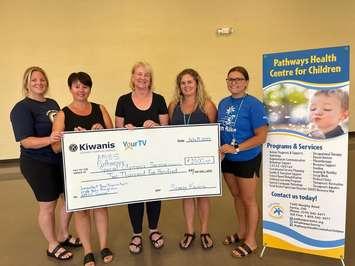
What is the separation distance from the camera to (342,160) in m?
2.29

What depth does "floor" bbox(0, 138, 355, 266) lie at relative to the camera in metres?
2.70

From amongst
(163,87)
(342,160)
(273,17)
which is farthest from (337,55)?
(273,17)

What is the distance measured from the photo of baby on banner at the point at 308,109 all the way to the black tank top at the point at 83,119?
49.1 inches

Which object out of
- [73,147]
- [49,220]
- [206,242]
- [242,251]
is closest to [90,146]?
[73,147]

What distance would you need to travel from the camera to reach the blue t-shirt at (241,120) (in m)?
2.53

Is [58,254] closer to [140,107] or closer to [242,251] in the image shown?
[140,107]

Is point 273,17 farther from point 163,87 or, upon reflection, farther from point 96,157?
point 96,157

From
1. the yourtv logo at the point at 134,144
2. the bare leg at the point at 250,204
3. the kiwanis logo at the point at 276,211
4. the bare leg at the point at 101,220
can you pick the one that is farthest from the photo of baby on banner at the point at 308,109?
the bare leg at the point at 101,220

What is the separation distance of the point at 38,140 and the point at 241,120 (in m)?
1.48

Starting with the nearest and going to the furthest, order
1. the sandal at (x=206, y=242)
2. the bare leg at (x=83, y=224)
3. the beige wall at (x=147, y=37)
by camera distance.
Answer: the bare leg at (x=83, y=224)
the sandal at (x=206, y=242)
the beige wall at (x=147, y=37)

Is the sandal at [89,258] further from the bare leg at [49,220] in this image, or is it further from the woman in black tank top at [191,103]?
the woman in black tank top at [191,103]

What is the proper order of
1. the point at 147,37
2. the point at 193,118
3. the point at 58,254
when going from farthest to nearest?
the point at 147,37
the point at 58,254
the point at 193,118

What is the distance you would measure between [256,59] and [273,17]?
0.86 m

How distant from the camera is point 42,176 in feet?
8.73
